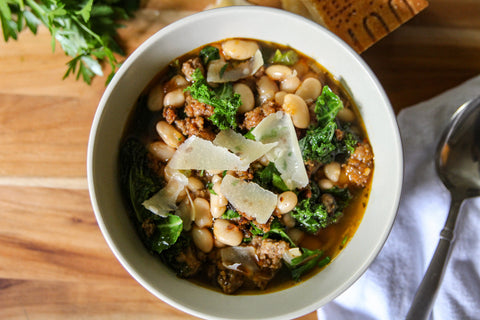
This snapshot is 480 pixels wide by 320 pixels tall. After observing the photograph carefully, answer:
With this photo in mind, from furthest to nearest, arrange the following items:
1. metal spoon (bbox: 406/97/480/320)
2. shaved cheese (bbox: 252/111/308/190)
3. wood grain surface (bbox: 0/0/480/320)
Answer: wood grain surface (bbox: 0/0/480/320)
metal spoon (bbox: 406/97/480/320)
shaved cheese (bbox: 252/111/308/190)

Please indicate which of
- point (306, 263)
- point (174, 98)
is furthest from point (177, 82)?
point (306, 263)

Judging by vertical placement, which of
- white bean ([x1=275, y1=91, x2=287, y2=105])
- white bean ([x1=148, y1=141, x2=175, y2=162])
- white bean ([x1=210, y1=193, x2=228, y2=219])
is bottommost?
white bean ([x1=210, y1=193, x2=228, y2=219])

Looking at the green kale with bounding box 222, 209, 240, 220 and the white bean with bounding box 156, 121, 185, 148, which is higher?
the white bean with bounding box 156, 121, 185, 148

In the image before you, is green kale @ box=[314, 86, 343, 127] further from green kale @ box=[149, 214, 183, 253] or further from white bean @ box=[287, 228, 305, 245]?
green kale @ box=[149, 214, 183, 253]

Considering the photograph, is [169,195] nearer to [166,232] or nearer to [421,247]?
[166,232]

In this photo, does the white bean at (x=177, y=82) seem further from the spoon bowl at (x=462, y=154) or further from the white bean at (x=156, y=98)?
the spoon bowl at (x=462, y=154)

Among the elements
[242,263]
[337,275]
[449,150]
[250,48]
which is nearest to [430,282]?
[337,275]

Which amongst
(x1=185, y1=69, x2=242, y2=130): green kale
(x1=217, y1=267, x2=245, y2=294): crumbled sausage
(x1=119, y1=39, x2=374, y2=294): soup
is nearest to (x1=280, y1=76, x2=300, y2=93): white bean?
(x1=119, y1=39, x2=374, y2=294): soup
